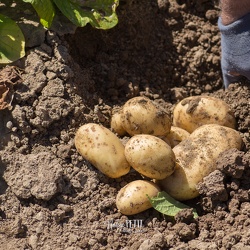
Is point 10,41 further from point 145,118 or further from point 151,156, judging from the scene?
point 151,156

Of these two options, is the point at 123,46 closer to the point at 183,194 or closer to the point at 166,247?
the point at 183,194

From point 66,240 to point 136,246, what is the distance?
10.5 inches

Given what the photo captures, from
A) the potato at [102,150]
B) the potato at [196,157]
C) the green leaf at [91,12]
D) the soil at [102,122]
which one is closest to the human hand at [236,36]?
the soil at [102,122]

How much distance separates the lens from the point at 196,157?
2439mm

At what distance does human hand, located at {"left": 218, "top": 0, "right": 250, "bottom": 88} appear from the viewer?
2568 mm

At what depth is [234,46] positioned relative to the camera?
2.67 m

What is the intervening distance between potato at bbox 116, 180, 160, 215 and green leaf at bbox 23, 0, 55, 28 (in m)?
0.80

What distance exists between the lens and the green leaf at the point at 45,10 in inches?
102

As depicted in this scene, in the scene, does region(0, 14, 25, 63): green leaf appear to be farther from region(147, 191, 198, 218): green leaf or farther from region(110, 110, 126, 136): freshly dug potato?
region(147, 191, 198, 218): green leaf

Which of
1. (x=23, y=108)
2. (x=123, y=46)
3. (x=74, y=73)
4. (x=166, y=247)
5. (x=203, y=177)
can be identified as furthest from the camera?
(x=123, y=46)

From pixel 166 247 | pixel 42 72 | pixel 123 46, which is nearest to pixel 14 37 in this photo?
pixel 42 72

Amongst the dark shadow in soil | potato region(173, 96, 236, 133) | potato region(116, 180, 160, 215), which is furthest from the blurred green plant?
potato region(116, 180, 160, 215)

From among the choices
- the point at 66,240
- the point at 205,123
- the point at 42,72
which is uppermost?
the point at 42,72

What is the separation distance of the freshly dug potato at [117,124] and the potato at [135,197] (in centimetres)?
34
